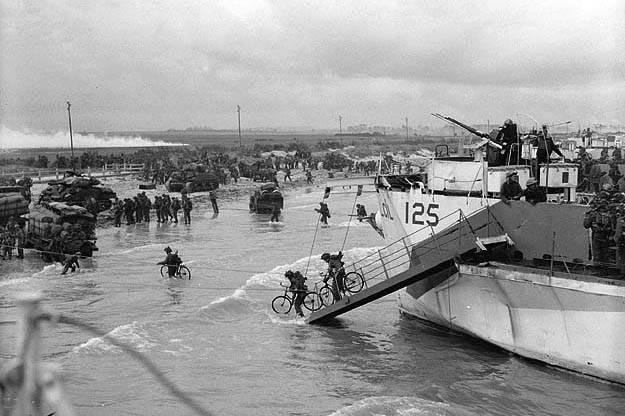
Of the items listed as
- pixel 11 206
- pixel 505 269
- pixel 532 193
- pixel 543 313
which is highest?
pixel 532 193

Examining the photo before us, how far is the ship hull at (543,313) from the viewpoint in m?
14.1

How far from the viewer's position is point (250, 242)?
34.5 metres

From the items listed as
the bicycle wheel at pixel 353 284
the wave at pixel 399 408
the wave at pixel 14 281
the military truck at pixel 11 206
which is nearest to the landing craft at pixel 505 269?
the bicycle wheel at pixel 353 284

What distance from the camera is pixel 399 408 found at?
1360 cm

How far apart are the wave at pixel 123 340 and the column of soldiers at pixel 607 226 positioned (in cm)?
975

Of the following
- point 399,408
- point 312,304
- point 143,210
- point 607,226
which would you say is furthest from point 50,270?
point 607,226

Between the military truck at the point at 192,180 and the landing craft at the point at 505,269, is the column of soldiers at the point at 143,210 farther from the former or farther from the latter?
the landing craft at the point at 505,269

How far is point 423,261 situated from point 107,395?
8.05 meters

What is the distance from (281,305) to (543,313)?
786 cm

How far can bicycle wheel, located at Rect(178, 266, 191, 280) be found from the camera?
25636 mm

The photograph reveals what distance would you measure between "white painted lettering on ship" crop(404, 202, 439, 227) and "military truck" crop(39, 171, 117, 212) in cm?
2389

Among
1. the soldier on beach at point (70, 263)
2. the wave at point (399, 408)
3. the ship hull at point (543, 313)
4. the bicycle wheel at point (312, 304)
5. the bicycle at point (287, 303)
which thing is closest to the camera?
the wave at point (399, 408)

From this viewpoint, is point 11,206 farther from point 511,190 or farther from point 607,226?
point 607,226

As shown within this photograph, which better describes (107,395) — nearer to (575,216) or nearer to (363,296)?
(363,296)
